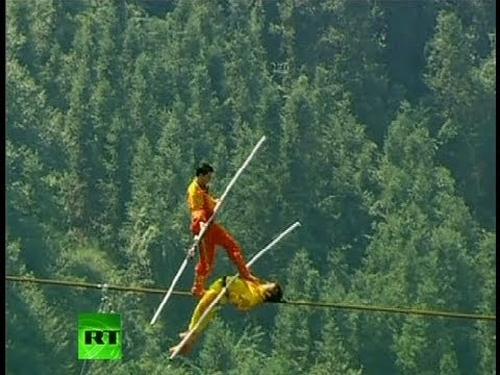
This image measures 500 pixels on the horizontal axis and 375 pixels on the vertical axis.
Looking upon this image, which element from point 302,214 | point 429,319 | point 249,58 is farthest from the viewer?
point 249,58

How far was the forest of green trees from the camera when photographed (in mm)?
77938

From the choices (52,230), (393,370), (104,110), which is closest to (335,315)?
(393,370)

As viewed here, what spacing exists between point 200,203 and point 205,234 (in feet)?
1.72

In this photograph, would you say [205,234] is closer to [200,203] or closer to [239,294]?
[200,203]

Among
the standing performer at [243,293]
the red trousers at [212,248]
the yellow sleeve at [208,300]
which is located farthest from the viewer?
the yellow sleeve at [208,300]

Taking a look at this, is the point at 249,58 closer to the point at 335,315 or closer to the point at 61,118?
the point at 61,118

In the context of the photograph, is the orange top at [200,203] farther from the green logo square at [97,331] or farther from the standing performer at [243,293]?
the green logo square at [97,331]

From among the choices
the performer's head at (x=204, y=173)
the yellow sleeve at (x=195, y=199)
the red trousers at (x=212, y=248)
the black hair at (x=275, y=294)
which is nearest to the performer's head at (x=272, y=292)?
the black hair at (x=275, y=294)

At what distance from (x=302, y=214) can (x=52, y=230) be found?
29.9 feet

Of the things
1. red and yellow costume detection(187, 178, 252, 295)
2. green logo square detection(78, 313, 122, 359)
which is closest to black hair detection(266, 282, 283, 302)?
red and yellow costume detection(187, 178, 252, 295)

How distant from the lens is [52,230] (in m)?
83.4

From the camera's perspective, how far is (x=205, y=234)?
25.1 meters

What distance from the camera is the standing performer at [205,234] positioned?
80.6 ft

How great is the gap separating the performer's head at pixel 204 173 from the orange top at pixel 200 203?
9cm
